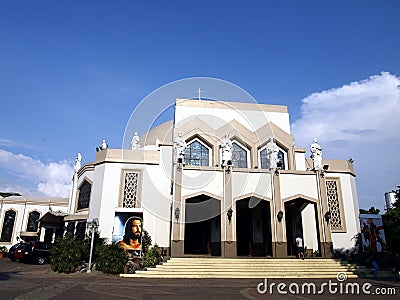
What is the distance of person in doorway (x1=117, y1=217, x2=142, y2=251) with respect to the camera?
1759 cm

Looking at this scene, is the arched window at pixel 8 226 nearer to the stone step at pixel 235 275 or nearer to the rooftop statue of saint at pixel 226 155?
the stone step at pixel 235 275

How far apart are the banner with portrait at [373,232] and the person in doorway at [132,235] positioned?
38.8 feet

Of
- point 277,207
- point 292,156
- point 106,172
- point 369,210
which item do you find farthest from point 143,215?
point 369,210

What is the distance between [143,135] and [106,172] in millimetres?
6748

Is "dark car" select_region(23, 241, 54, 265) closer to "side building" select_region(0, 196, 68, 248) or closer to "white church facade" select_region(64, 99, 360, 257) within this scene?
"white church facade" select_region(64, 99, 360, 257)

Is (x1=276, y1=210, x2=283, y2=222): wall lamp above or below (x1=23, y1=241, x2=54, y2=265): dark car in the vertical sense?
above

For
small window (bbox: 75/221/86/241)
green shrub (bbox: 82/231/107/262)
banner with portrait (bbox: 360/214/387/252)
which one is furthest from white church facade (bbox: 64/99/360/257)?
banner with portrait (bbox: 360/214/387/252)

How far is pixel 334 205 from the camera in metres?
20.2

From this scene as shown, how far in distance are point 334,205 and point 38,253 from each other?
57.8ft

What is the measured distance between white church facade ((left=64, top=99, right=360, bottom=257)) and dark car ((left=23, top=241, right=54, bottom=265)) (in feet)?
8.97

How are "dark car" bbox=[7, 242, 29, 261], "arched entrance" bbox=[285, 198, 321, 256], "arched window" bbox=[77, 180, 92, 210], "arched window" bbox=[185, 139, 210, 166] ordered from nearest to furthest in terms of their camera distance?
"dark car" bbox=[7, 242, 29, 261] → "arched entrance" bbox=[285, 198, 321, 256] → "arched window" bbox=[77, 180, 92, 210] → "arched window" bbox=[185, 139, 210, 166]

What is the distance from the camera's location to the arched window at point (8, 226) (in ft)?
92.2

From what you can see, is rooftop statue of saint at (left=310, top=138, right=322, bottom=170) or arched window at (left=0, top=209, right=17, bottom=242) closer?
rooftop statue of saint at (left=310, top=138, right=322, bottom=170)

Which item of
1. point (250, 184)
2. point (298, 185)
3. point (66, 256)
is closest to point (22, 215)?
point (66, 256)
